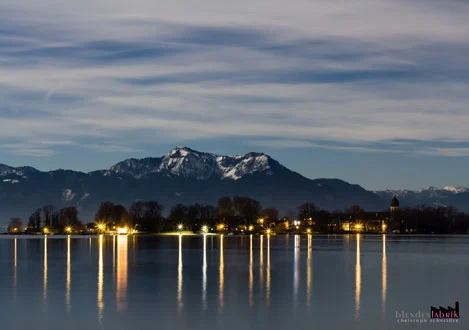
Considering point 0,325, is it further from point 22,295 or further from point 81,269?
point 81,269

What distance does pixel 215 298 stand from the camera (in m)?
49.8

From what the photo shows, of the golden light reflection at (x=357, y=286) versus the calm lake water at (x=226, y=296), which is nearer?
the calm lake water at (x=226, y=296)

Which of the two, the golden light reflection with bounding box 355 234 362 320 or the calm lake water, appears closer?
the calm lake water

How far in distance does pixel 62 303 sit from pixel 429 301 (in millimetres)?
23083

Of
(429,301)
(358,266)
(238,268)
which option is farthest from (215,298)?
(358,266)

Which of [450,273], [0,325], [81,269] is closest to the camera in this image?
[0,325]

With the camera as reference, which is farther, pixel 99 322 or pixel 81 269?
pixel 81 269

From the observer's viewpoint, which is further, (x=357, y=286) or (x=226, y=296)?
(x=357, y=286)

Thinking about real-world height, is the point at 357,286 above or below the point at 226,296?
below

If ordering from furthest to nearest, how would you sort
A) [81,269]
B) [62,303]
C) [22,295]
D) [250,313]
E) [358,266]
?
[358,266]
[81,269]
[22,295]
[62,303]
[250,313]

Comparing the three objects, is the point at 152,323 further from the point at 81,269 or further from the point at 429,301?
the point at 81,269

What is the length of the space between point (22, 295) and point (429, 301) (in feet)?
88.5

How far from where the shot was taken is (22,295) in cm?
5225

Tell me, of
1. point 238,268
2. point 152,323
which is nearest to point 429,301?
point 152,323
